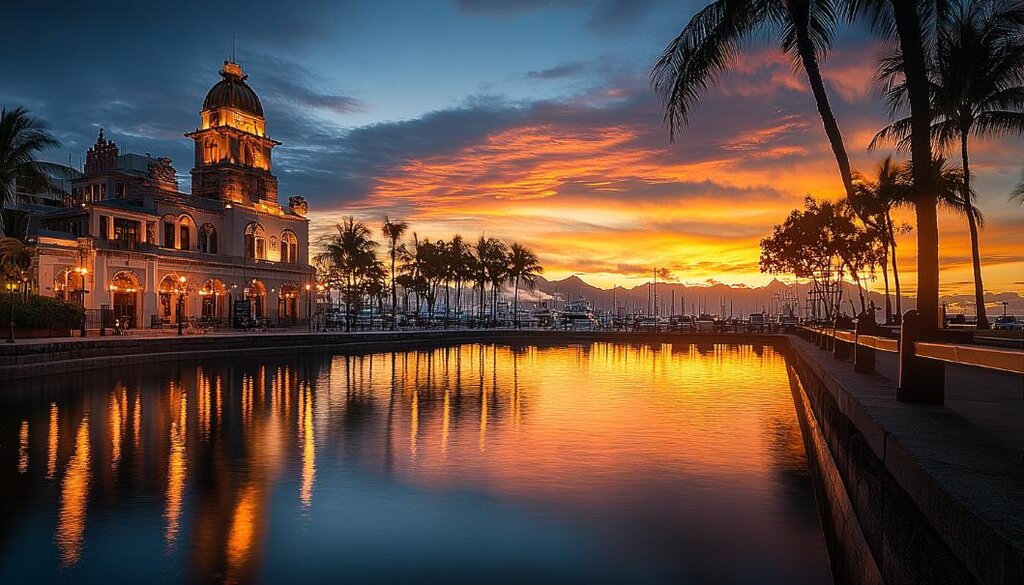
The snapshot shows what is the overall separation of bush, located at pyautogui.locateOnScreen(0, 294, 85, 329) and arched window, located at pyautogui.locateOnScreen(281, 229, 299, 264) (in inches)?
1295

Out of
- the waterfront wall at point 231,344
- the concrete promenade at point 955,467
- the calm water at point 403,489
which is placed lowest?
the calm water at point 403,489

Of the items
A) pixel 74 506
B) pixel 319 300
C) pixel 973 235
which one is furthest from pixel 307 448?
pixel 319 300

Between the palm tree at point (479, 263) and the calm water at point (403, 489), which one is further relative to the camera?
the palm tree at point (479, 263)

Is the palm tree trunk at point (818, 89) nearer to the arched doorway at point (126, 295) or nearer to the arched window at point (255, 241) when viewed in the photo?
the arched doorway at point (126, 295)

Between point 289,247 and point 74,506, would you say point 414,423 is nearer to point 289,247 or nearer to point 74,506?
point 74,506

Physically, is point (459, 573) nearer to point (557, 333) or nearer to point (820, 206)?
point (820, 206)

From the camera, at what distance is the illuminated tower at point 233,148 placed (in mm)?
67688

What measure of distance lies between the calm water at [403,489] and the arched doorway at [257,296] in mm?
44399

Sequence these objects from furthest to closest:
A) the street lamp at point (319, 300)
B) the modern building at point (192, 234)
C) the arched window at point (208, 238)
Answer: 1. the street lamp at point (319, 300)
2. the arched window at point (208, 238)
3. the modern building at point (192, 234)

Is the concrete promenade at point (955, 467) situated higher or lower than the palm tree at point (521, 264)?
lower

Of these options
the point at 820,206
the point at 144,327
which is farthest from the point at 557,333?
the point at 144,327

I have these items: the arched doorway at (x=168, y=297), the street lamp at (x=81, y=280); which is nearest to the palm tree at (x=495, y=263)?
the arched doorway at (x=168, y=297)

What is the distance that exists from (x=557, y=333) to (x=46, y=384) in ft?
160

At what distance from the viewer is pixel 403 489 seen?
11.0 meters
